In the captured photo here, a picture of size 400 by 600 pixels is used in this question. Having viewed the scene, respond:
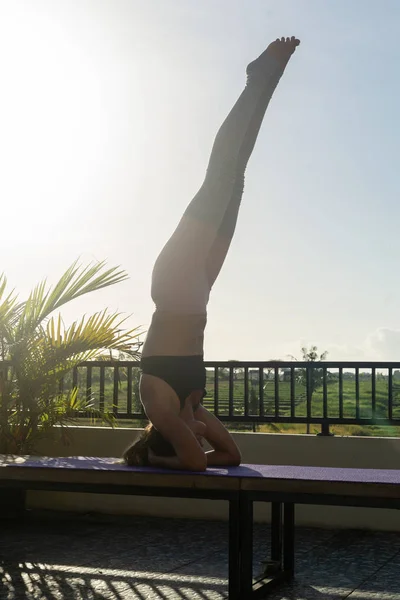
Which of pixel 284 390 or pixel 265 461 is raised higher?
pixel 284 390

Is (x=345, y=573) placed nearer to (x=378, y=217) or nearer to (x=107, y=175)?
(x=107, y=175)

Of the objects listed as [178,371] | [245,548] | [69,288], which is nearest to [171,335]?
[178,371]

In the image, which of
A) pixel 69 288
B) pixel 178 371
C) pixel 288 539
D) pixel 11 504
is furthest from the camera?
pixel 69 288

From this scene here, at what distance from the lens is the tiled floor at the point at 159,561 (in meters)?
3.14

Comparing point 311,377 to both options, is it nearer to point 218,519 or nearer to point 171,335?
point 218,519

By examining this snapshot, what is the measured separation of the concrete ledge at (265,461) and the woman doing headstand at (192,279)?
6.30 feet

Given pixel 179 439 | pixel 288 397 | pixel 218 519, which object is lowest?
pixel 218 519

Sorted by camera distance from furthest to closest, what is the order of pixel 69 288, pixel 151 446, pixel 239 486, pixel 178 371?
1. pixel 69 288
2. pixel 151 446
3. pixel 178 371
4. pixel 239 486

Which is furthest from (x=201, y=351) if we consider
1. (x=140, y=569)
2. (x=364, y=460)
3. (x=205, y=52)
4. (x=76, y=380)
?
(x=205, y=52)

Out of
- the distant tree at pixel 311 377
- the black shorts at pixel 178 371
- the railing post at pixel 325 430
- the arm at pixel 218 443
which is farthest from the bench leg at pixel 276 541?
the distant tree at pixel 311 377

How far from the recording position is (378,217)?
10.0m

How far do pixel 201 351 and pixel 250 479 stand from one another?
28.7 inches

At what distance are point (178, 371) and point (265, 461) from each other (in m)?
2.23

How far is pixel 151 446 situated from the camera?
3.16 meters
